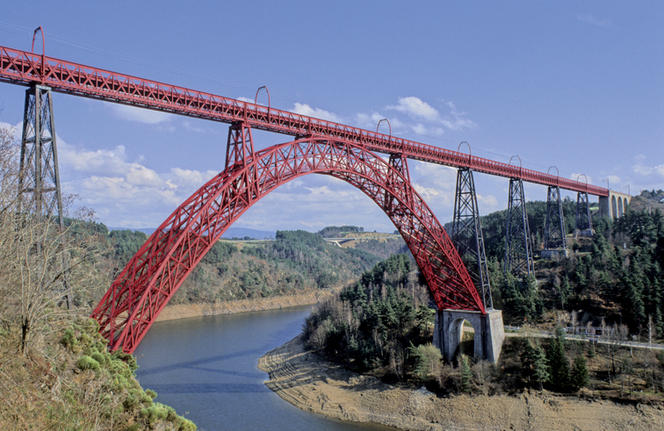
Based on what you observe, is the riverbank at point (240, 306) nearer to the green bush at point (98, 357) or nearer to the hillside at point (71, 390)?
the green bush at point (98, 357)

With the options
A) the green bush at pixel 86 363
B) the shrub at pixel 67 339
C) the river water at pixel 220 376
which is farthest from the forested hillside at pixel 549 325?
the shrub at pixel 67 339

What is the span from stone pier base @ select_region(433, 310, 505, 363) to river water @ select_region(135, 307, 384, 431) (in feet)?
22.5

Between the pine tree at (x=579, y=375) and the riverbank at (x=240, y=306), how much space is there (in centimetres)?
3765

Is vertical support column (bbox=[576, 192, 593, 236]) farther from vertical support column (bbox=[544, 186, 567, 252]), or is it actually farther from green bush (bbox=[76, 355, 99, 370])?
green bush (bbox=[76, 355, 99, 370])

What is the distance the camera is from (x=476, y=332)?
84.9 ft

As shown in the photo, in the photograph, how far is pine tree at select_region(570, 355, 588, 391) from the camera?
22906 mm

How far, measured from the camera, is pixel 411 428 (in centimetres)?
2284

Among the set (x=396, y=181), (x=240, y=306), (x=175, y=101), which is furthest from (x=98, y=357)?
(x=240, y=306)

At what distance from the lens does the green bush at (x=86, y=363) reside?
9967mm

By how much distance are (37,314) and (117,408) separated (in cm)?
236

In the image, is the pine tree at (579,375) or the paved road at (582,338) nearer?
the pine tree at (579,375)

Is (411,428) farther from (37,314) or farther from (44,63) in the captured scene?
(44,63)

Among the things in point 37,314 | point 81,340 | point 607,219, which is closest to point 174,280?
point 81,340

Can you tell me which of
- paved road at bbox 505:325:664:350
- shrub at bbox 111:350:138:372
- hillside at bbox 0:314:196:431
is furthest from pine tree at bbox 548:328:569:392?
shrub at bbox 111:350:138:372
